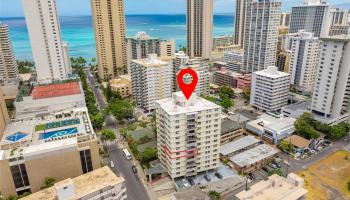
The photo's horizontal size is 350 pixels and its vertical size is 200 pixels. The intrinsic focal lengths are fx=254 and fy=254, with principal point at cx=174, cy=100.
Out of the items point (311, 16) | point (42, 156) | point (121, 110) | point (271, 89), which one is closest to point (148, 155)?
point (42, 156)

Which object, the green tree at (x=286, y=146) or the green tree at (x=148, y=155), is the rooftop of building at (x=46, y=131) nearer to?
the green tree at (x=148, y=155)

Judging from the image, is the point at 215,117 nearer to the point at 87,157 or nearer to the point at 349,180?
the point at 87,157

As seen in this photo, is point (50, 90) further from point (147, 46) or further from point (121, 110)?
point (147, 46)

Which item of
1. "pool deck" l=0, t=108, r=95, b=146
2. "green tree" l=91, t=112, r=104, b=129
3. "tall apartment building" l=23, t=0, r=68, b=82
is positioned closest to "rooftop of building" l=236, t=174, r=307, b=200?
"pool deck" l=0, t=108, r=95, b=146

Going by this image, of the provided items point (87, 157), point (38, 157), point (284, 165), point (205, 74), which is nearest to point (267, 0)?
point (205, 74)

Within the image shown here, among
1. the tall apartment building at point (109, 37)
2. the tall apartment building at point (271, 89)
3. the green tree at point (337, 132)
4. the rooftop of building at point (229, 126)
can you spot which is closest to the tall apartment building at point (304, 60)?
the tall apartment building at point (271, 89)

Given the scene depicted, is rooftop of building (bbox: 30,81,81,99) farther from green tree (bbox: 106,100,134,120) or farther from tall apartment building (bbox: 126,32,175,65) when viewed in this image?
tall apartment building (bbox: 126,32,175,65)
